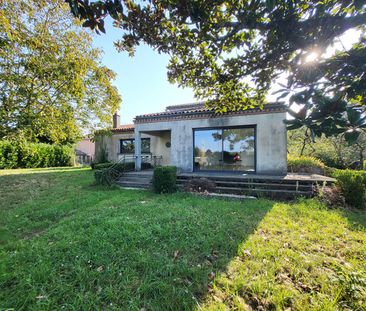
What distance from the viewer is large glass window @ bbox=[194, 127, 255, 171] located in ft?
31.2

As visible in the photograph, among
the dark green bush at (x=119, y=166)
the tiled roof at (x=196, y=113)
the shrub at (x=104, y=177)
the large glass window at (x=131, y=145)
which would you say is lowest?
the shrub at (x=104, y=177)

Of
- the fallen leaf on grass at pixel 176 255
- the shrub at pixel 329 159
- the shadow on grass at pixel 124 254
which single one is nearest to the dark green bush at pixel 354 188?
the shadow on grass at pixel 124 254

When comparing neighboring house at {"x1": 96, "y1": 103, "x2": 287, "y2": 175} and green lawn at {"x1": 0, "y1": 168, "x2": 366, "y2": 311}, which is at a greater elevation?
neighboring house at {"x1": 96, "y1": 103, "x2": 287, "y2": 175}

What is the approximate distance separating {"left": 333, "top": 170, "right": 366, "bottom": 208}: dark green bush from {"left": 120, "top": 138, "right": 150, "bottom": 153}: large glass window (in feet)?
39.0

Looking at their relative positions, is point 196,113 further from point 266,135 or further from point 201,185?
point 201,185

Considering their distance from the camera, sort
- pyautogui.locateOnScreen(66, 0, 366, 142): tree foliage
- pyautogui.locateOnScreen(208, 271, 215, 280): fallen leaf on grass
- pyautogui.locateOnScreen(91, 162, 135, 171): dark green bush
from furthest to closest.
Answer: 1. pyautogui.locateOnScreen(91, 162, 135, 171): dark green bush
2. pyautogui.locateOnScreen(208, 271, 215, 280): fallen leaf on grass
3. pyautogui.locateOnScreen(66, 0, 366, 142): tree foliage

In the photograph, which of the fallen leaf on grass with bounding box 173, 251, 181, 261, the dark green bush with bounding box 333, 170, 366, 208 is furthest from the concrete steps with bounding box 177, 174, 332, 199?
the fallen leaf on grass with bounding box 173, 251, 181, 261

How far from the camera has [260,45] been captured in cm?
333

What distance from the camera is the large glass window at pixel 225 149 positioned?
9.50m

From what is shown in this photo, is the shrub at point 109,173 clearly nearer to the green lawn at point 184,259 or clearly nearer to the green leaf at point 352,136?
the green lawn at point 184,259

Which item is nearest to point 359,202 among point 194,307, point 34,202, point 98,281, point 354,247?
point 354,247

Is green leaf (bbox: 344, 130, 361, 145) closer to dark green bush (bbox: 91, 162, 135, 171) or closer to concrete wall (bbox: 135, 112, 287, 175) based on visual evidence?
concrete wall (bbox: 135, 112, 287, 175)

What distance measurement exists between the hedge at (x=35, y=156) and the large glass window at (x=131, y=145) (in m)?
6.17

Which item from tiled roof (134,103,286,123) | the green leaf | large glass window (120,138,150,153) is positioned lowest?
the green leaf
